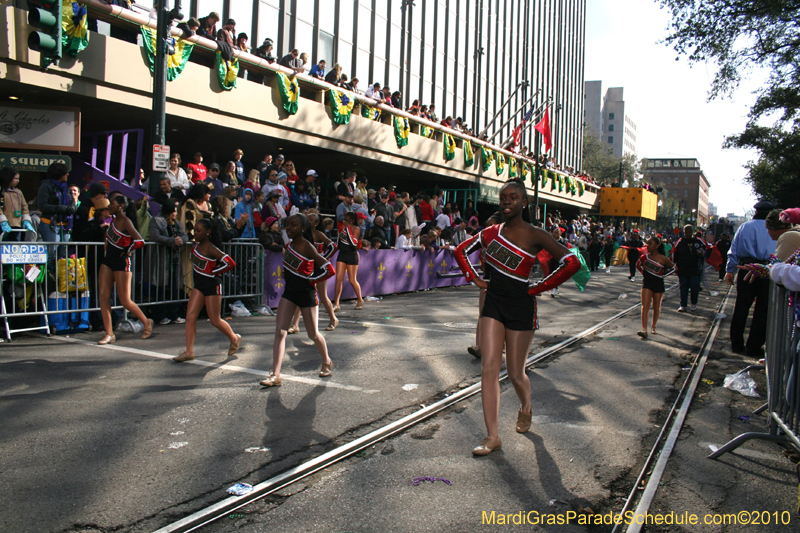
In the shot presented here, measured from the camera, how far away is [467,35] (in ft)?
121

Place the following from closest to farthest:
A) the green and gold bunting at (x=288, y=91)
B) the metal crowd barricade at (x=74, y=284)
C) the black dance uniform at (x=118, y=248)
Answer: the black dance uniform at (x=118, y=248) → the metal crowd barricade at (x=74, y=284) → the green and gold bunting at (x=288, y=91)

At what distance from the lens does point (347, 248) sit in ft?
40.4

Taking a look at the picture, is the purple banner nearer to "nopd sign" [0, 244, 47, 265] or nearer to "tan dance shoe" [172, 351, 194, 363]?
"nopd sign" [0, 244, 47, 265]

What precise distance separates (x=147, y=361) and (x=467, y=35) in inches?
1322

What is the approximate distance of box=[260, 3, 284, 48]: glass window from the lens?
792 inches

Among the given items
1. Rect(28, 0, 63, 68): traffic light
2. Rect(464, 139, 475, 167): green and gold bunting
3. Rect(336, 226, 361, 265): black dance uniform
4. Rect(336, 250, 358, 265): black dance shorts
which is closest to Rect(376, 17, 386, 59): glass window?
Rect(464, 139, 475, 167): green and gold bunting

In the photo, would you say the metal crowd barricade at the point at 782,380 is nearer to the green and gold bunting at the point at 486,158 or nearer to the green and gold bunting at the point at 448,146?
the green and gold bunting at the point at 448,146

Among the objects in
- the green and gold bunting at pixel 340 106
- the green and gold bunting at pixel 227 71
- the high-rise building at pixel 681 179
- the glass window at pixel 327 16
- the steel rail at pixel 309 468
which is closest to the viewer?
the steel rail at pixel 309 468

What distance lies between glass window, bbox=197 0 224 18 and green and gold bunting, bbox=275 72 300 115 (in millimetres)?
3172

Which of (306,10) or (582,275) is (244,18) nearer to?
(306,10)

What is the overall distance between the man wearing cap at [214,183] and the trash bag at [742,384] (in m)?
9.41

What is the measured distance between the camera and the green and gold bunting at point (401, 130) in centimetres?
2178

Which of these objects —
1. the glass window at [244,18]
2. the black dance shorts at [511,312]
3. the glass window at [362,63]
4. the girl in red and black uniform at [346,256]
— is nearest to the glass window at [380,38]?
the glass window at [362,63]

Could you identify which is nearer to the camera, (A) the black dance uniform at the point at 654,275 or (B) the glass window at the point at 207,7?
(A) the black dance uniform at the point at 654,275
